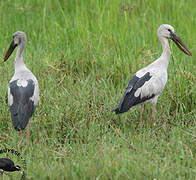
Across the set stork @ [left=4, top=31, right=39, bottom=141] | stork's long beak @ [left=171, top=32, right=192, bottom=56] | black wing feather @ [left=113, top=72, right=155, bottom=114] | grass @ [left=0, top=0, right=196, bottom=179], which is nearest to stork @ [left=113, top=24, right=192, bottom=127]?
black wing feather @ [left=113, top=72, right=155, bottom=114]

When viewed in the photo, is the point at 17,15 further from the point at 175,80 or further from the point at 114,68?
the point at 175,80

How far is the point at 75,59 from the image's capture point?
609cm

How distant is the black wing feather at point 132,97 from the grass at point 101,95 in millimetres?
213

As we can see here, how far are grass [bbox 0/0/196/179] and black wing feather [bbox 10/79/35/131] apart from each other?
208 mm

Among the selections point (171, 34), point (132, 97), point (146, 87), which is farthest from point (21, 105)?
point (171, 34)

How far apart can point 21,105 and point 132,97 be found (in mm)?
1203

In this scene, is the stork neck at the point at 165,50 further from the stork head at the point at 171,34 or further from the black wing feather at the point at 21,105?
the black wing feather at the point at 21,105

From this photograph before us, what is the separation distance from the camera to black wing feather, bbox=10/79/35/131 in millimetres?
4547

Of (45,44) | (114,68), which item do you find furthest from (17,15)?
(114,68)

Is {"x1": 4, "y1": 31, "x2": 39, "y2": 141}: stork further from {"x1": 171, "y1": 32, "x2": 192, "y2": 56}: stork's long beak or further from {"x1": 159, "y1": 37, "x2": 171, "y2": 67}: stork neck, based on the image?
{"x1": 171, "y1": 32, "x2": 192, "y2": 56}: stork's long beak

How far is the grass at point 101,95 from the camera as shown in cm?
385

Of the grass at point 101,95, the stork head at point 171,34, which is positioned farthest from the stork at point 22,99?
the stork head at point 171,34

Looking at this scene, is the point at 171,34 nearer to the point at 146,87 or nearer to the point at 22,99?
the point at 146,87

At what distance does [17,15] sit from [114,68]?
8.72 ft
